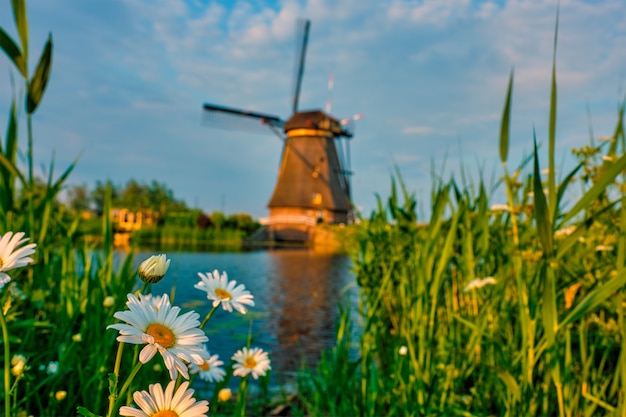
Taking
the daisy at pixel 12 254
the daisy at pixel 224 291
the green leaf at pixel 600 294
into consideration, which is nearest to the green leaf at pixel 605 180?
the green leaf at pixel 600 294

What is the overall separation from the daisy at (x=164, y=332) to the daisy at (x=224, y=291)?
0.14 metres

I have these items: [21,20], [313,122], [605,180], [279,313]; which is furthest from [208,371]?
[313,122]

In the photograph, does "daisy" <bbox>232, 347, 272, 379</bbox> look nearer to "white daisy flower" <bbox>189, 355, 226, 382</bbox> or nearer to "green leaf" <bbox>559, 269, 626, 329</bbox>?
"white daisy flower" <bbox>189, 355, 226, 382</bbox>

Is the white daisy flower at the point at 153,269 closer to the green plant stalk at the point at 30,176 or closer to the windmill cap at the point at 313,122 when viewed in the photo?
the green plant stalk at the point at 30,176

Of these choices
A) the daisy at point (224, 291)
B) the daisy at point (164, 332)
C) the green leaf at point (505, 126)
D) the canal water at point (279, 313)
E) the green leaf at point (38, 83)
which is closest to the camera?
the daisy at point (164, 332)

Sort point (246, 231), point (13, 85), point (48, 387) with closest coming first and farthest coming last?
point (48, 387), point (13, 85), point (246, 231)

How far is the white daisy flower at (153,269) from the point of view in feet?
1.93

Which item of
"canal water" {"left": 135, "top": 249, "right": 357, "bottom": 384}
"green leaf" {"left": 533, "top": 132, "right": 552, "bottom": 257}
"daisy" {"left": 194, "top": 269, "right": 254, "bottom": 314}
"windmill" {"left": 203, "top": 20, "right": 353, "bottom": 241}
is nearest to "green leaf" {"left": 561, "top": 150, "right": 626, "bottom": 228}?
"green leaf" {"left": 533, "top": 132, "right": 552, "bottom": 257}

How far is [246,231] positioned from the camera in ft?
132

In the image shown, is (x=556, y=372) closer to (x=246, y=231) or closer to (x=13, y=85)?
(x=13, y=85)

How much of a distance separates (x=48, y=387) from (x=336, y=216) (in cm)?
3081

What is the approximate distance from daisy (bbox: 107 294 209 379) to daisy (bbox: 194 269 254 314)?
14 cm

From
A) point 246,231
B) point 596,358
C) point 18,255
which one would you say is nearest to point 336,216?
point 246,231

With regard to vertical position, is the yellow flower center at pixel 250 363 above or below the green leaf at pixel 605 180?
below
